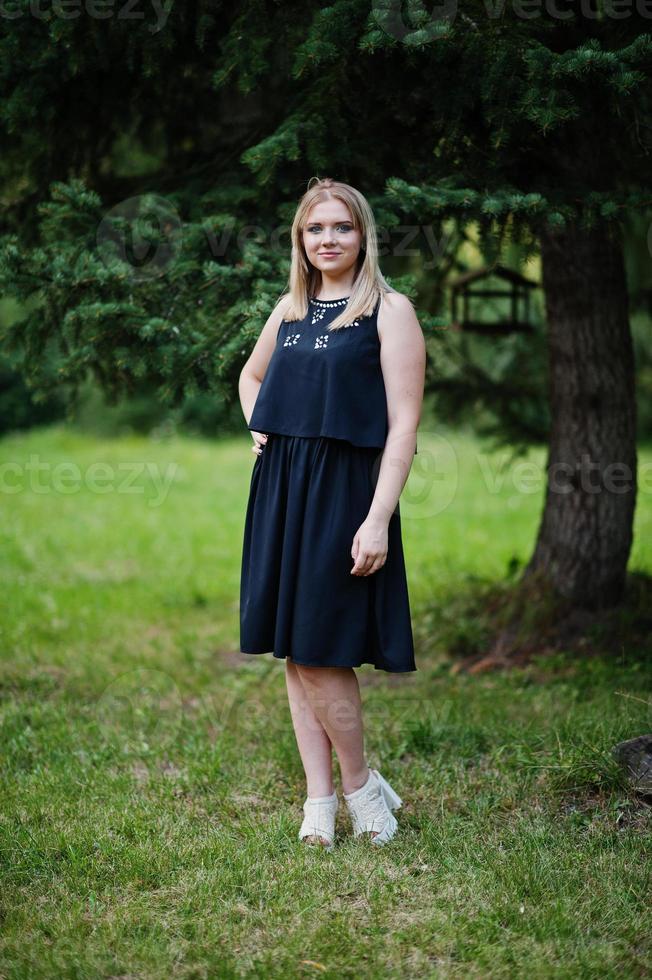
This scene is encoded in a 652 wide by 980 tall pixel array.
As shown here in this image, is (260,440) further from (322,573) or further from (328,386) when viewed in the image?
(322,573)

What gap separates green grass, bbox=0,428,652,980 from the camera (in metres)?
2.44

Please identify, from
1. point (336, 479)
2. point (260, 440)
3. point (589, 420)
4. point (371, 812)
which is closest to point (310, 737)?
point (371, 812)

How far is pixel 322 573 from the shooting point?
2822 millimetres

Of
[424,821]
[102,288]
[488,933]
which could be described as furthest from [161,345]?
[488,933]

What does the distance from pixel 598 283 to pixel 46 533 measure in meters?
5.64

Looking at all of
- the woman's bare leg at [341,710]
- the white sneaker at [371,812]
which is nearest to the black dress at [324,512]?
the woman's bare leg at [341,710]

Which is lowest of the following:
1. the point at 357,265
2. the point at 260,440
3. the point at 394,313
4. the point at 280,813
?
the point at 280,813

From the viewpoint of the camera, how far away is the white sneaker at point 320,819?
9.84 feet

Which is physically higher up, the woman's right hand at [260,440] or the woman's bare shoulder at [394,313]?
the woman's bare shoulder at [394,313]

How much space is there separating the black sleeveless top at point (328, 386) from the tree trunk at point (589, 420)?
2.17m

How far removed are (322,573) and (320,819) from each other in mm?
826

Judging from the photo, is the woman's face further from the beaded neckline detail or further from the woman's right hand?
the woman's right hand

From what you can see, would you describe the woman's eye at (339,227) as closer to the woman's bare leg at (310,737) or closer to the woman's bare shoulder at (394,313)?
A: the woman's bare shoulder at (394,313)

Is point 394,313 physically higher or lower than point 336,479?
higher
